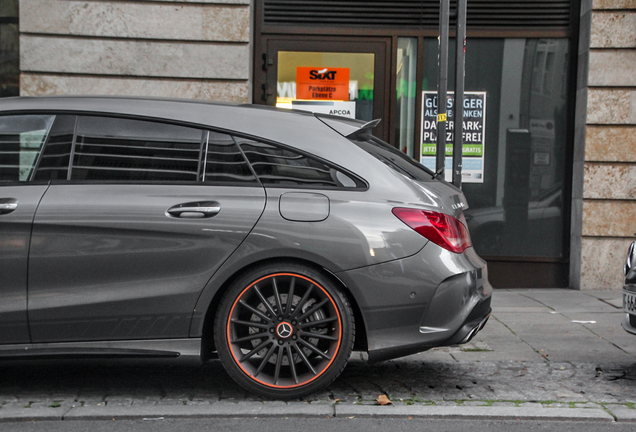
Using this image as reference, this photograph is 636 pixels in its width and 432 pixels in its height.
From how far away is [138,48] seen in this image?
9062 mm

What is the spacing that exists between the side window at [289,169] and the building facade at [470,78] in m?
4.95

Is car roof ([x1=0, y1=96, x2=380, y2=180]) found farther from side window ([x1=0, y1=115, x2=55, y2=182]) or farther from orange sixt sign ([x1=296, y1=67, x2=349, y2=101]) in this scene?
orange sixt sign ([x1=296, y1=67, x2=349, y2=101])

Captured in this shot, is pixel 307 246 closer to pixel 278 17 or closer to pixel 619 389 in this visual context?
pixel 619 389

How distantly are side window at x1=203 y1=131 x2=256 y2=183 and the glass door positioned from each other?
521 centimetres

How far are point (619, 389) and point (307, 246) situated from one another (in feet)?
7.22

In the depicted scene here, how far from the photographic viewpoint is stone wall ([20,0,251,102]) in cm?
898

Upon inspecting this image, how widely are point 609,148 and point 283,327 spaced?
20.8 ft

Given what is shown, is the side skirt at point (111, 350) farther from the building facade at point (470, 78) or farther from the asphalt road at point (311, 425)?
the building facade at point (470, 78)

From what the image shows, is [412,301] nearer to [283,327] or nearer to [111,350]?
[283,327]

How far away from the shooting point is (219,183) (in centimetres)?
425

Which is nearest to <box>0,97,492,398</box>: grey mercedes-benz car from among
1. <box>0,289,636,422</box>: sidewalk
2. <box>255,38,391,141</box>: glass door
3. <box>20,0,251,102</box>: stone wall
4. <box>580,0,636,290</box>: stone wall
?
<box>0,289,636,422</box>: sidewalk

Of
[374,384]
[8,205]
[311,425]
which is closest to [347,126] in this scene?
[374,384]

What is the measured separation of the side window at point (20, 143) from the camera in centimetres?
429

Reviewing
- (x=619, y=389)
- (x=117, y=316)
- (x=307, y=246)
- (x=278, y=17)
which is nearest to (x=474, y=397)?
(x=619, y=389)
